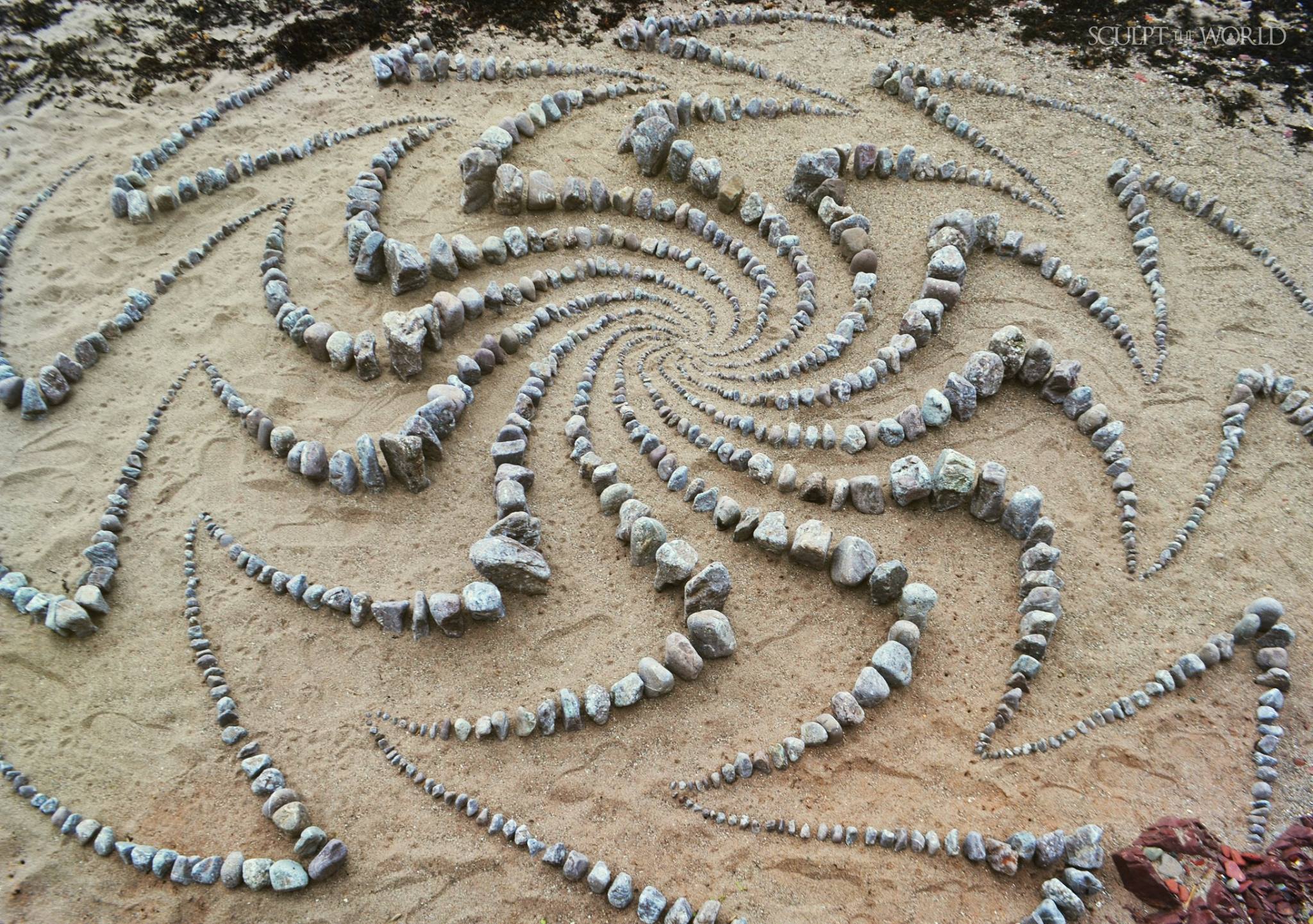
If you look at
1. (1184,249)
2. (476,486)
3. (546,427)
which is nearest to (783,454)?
(546,427)

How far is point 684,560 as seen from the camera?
5820mm

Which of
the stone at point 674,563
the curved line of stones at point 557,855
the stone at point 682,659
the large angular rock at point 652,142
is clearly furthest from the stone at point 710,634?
the large angular rock at point 652,142

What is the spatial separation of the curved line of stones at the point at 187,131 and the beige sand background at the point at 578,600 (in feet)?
0.72

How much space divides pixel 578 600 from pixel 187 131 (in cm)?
677

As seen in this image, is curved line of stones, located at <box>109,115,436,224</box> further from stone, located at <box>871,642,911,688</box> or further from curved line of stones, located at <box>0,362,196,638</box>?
stone, located at <box>871,642,911,688</box>

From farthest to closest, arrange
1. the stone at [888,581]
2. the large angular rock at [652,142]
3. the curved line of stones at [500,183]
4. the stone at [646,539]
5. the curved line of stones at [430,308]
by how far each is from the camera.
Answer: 1. the large angular rock at [652,142]
2. the curved line of stones at [500,183]
3. the curved line of stones at [430,308]
4. the stone at [646,539]
5. the stone at [888,581]

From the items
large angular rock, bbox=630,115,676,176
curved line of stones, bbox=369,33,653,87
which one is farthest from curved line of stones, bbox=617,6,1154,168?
large angular rock, bbox=630,115,676,176

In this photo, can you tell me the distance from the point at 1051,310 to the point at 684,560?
4.29 meters

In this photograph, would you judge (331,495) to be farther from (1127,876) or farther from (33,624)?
(1127,876)

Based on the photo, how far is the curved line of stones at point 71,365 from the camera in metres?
6.86

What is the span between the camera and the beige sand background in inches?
189

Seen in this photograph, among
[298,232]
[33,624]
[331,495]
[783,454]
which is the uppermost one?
[298,232]

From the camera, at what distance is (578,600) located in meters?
5.97

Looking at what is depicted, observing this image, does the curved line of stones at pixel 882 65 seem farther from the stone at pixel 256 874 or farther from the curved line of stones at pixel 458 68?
the stone at pixel 256 874
